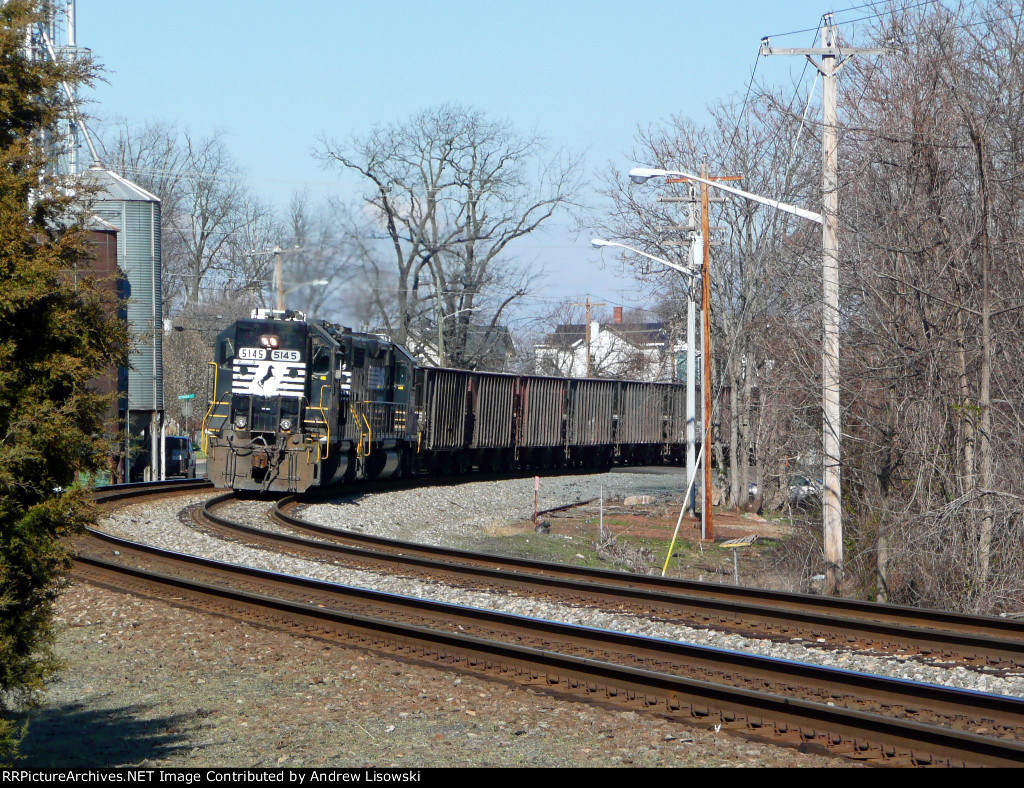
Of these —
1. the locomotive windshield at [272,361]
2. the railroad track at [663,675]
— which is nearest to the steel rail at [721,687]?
the railroad track at [663,675]

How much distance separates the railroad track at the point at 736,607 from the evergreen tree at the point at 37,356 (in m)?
6.87

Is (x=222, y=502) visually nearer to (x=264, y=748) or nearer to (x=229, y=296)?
(x=264, y=748)

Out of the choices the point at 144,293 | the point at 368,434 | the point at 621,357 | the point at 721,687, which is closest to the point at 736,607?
the point at 721,687

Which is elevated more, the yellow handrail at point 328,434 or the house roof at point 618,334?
the house roof at point 618,334

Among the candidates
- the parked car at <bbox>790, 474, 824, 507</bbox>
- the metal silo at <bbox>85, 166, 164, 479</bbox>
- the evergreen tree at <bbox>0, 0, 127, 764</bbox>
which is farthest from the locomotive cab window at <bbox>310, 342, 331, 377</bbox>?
the evergreen tree at <bbox>0, 0, 127, 764</bbox>

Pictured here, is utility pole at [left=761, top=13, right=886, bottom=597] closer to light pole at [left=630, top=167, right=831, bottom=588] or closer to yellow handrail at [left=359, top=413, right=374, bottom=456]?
light pole at [left=630, top=167, right=831, bottom=588]

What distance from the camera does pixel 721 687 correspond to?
269 inches

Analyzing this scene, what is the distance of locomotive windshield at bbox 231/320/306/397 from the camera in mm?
19859

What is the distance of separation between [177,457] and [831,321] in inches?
1015

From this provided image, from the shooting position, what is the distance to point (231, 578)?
12.0 meters

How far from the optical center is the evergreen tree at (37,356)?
4629 mm

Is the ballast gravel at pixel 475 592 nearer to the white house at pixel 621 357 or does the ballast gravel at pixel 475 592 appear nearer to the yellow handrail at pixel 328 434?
the yellow handrail at pixel 328 434

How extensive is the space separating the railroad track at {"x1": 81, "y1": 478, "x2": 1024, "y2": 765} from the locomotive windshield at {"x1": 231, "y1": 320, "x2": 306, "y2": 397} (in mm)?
8529
